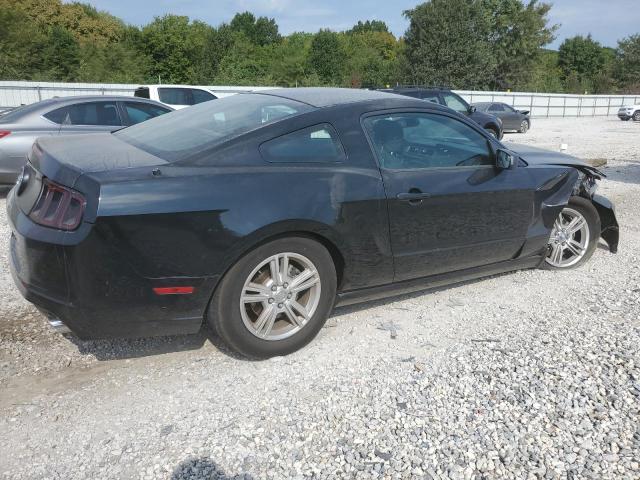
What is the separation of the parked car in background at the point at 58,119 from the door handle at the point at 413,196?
563 centimetres

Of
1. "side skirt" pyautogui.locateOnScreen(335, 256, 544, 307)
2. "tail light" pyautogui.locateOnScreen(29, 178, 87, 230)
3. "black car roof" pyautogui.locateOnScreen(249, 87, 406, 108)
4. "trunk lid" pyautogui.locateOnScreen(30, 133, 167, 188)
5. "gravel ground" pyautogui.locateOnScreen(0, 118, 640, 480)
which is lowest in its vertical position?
"gravel ground" pyautogui.locateOnScreen(0, 118, 640, 480)

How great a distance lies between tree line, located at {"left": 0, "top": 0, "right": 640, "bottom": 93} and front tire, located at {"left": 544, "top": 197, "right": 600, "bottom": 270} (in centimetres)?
3985

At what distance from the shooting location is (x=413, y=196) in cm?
356

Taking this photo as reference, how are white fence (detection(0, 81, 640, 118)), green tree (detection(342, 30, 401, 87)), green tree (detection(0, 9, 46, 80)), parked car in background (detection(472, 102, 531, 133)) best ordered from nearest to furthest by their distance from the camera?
parked car in background (detection(472, 102, 531, 133)) → white fence (detection(0, 81, 640, 118)) → green tree (detection(0, 9, 46, 80)) → green tree (detection(342, 30, 401, 87))

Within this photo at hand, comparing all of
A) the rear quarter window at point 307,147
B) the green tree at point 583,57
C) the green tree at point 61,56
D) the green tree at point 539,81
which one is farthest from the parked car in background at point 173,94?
the green tree at point 583,57

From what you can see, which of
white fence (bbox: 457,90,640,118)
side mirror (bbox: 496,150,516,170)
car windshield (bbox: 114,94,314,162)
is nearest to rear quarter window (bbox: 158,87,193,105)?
car windshield (bbox: 114,94,314,162)

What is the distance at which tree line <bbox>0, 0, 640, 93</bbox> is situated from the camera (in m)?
44.0

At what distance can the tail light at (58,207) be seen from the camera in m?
2.66

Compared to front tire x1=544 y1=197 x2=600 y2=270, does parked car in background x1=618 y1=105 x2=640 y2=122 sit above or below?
above

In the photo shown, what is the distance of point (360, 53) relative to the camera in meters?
71.8

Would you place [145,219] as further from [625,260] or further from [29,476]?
[625,260]

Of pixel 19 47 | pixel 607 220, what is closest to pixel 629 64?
pixel 19 47

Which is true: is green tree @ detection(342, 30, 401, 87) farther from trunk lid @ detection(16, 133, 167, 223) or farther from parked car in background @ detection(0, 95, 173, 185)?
trunk lid @ detection(16, 133, 167, 223)

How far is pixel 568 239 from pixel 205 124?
336 cm
